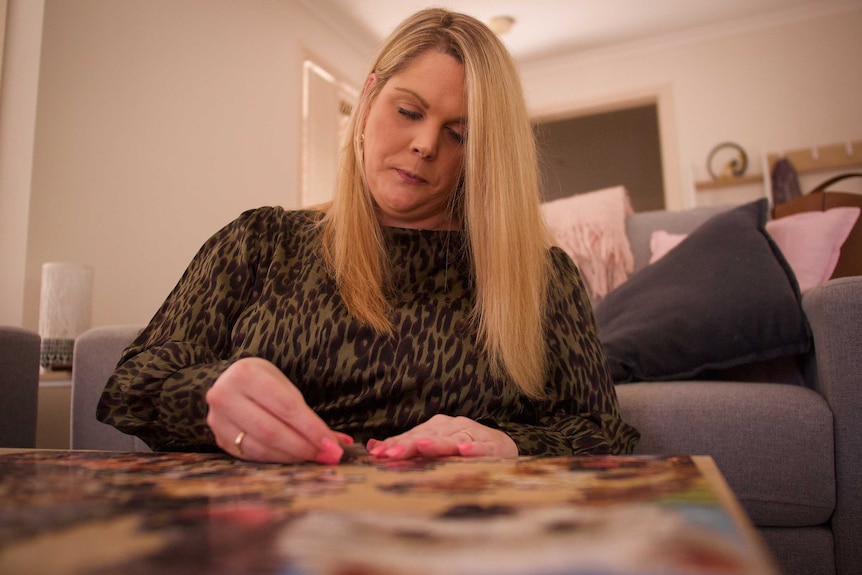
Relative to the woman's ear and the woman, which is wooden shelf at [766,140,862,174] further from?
the woman's ear

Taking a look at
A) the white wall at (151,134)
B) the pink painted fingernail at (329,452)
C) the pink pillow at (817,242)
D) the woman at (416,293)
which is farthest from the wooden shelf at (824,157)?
the pink painted fingernail at (329,452)

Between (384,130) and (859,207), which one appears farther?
(859,207)

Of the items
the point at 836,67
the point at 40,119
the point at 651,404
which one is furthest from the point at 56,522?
the point at 836,67

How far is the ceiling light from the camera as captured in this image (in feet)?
13.4

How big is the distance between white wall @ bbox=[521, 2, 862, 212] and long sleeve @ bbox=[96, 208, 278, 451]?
386cm

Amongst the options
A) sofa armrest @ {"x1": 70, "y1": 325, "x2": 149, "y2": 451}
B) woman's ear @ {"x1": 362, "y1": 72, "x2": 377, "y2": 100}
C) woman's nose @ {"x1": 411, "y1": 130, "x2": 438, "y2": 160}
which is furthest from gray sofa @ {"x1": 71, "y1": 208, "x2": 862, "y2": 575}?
sofa armrest @ {"x1": 70, "y1": 325, "x2": 149, "y2": 451}

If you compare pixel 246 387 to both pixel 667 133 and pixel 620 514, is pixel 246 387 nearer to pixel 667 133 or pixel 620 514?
pixel 620 514

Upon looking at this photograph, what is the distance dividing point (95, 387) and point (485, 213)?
88 cm

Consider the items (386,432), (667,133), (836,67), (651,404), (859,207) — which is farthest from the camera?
(667,133)

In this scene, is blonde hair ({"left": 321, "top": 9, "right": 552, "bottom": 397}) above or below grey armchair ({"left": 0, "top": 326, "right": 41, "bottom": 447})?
above

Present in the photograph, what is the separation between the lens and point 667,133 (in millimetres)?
4316

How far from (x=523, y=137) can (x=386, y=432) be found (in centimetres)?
52

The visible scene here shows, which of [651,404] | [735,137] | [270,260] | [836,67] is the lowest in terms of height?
[651,404]

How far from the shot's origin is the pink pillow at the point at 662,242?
188cm
